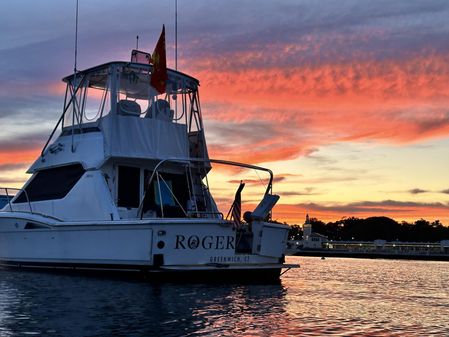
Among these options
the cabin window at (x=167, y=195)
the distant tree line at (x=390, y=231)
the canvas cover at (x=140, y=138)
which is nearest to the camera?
the cabin window at (x=167, y=195)

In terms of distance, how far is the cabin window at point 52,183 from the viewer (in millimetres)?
24438

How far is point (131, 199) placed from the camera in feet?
78.6

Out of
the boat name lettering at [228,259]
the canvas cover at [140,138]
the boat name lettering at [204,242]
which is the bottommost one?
the boat name lettering at [228,259]

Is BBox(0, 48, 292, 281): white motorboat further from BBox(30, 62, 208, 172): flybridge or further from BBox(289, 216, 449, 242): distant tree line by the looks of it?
BBox(289, 216, 449, 242): distant tree line

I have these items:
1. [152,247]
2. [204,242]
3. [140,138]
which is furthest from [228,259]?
[140,138]

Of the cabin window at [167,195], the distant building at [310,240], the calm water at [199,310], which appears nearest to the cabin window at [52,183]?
the cabin window at [167,195]

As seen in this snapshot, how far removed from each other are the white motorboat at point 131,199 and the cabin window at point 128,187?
0.04m

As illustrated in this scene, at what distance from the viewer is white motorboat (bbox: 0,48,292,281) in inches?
795

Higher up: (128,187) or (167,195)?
(128,187)

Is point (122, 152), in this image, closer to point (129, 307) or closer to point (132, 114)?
point (132, 114)

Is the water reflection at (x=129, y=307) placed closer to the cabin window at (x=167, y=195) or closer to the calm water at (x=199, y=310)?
the calm water at (x=199, y=310)

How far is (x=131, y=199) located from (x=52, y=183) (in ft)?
12.2

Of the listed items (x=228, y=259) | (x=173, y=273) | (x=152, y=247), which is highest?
(x=152, y=247)

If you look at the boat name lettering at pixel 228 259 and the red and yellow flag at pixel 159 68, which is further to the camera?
the red and yellow flag at pixel 159 68
